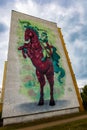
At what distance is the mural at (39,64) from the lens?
23.6 metres

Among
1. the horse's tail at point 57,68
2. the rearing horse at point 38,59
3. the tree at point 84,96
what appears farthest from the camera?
the tree at point 84,96

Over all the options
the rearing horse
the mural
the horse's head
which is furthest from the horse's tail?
the horse's head

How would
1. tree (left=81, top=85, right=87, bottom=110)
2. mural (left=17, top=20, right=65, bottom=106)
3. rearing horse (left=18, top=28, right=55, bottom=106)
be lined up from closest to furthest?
mural (left=17, top=20, right=65, bottom=106)
rearing horse (left=18, top=28, right=55, bottom=106)
tree (left=81, top=85, right=87, bottom=110)

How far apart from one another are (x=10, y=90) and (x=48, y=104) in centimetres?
A: 500

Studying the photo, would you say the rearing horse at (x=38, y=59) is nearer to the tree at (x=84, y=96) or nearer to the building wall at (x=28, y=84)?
the building wall at (x=28, y=84)

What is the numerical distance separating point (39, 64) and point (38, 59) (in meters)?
0.63

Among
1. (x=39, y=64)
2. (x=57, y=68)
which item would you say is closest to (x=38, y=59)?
(x=39, y=64)

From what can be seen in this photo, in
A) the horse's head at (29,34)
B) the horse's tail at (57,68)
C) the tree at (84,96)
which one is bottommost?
the tree at (84,96)

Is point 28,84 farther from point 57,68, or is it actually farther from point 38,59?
point 57,68

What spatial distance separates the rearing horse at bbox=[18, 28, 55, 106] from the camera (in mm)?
24656

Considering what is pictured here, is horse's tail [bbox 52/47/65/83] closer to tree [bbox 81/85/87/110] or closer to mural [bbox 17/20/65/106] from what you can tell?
mural [bbox 17/20/65/106]

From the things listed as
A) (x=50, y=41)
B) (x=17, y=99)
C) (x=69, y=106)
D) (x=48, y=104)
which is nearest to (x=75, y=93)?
(x=69, y=106)

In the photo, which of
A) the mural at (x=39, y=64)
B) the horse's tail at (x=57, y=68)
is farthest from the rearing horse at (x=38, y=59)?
the horse's tail at (x=57, y=68)

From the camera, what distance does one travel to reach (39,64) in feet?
83.1
